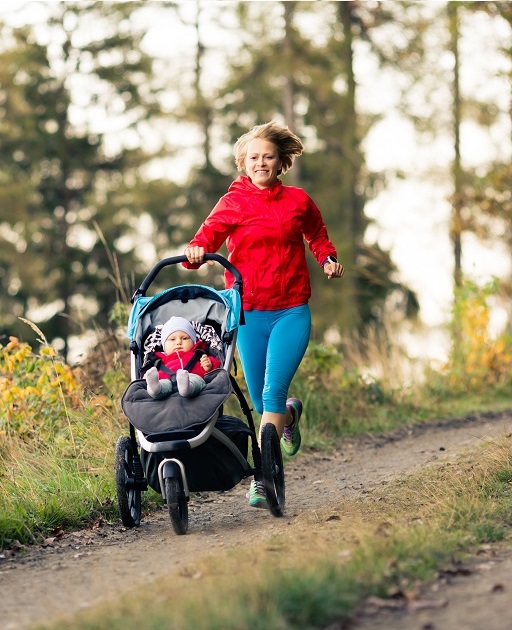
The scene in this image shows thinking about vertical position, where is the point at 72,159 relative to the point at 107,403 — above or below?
above

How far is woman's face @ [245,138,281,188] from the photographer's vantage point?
641 cm

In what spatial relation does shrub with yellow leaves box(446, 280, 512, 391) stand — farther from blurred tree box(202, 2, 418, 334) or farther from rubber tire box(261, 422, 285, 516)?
rubber tire box(261, 422, 285, 516)

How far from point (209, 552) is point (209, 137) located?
73.9ft

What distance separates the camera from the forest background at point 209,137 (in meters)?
22.2

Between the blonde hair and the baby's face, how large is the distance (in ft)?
4.09

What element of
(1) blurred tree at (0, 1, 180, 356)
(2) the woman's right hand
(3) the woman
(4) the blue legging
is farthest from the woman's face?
(1) blurred tree at (0, 1, 180, 356)

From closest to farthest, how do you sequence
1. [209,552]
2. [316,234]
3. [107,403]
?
[209,552], [316,234], [107,403]

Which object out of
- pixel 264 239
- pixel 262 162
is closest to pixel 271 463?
pixel 264 239

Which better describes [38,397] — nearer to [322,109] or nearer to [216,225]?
[216,225]

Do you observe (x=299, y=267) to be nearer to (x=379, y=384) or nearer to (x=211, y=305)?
(x=211, y=305)

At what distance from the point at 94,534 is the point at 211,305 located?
149 centimetres

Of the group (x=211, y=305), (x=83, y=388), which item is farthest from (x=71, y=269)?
(x=211, y=305)

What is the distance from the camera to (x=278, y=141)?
21.3 feet

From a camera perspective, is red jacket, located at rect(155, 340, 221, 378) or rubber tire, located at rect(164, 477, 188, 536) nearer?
rubber tire, located at rect(164, 477, 188, 536)
